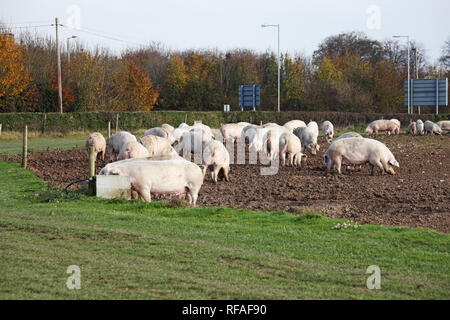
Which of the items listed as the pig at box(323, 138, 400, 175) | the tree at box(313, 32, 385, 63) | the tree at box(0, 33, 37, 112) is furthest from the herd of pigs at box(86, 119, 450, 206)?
the tree at box(313, 32, 385, 63)

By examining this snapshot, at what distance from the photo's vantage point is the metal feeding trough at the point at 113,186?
13.5 metres

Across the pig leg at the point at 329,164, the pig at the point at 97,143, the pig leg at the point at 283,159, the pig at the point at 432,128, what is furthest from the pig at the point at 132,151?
the pig at the point at 432,128

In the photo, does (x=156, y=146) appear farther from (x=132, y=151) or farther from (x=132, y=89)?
(x=132, y=89)

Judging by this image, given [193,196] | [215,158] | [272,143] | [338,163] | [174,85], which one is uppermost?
[174,85]

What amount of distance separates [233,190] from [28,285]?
396 inches

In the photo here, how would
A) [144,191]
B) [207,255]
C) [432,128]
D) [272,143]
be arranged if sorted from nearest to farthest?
[207,255] < [144,191] < [272,143] < [432,128]

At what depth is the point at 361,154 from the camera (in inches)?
788

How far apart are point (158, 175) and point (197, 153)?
11.2 metres

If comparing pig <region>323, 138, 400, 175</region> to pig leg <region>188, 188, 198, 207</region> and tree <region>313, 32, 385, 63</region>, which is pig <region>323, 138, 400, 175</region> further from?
tree <region>313, 32, 385, 63</region>

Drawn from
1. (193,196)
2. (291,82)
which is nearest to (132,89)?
(291,82)

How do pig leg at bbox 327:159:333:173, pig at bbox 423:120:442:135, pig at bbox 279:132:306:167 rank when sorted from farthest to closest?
pig at bbox 423:120:442:135 → pig at bbox 279:132:306:167 → pig leg at bbox 327:159:333:173

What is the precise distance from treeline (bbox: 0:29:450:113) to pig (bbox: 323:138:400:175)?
1384 inches

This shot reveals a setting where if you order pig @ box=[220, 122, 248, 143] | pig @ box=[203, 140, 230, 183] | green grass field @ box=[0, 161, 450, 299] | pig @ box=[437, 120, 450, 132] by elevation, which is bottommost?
green grass field @ box=[0, 161, 450, 299]

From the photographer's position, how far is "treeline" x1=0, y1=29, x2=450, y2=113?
5375cm
